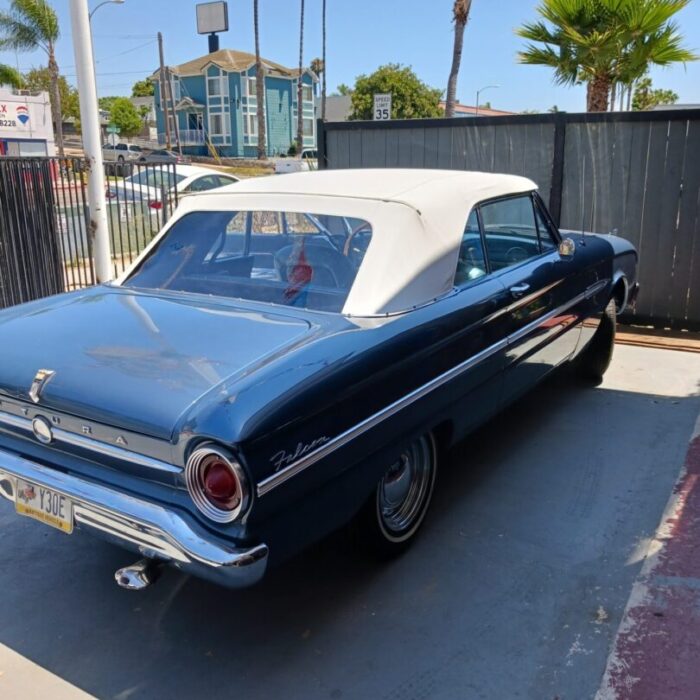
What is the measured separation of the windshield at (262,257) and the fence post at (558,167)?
4.36m

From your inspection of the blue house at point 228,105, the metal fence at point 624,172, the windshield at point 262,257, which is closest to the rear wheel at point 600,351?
the metal fence at point 624,172

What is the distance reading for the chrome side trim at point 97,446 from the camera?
7.96 ft

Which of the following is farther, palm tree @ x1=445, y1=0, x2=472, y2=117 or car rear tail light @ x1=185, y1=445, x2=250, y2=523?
palm tree @ x1=445, y1=0, x2=472, y2=117

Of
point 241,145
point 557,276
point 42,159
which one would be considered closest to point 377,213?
point 557,276

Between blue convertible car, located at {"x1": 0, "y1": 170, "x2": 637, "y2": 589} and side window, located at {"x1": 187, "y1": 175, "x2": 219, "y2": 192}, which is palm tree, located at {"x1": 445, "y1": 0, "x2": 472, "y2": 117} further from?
blue convertible car, located at {"x1": 0, "y1": 170, "x2": 637, "y2": 589}

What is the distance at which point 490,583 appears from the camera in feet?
10.4

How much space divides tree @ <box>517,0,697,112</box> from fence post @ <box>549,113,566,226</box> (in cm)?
268

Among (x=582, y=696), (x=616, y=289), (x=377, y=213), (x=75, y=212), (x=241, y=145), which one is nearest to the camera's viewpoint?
(x=582, y=696)

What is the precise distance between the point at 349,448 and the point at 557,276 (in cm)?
233

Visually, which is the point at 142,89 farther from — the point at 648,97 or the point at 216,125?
the point at 648,97

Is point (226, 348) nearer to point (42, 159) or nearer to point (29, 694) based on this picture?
point (29, 694)

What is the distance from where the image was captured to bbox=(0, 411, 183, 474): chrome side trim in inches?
95.5

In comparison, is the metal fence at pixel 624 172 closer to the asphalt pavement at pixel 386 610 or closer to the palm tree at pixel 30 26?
the asphalt pavement at pixel 386 610

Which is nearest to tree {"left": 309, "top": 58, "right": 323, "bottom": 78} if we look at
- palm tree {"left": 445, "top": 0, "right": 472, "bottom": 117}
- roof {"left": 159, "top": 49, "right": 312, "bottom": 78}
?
roof {"left": 159, "top": 49, "right": 312, "bottom": 78}
